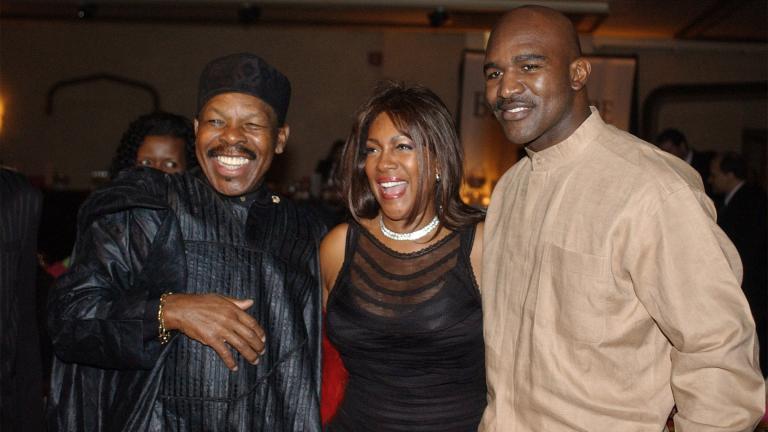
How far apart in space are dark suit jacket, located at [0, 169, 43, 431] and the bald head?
5.02 ft

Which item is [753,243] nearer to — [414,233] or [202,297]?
[414,233]

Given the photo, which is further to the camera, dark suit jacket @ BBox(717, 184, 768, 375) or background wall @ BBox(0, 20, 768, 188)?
background wall @ BBox(0, 20, 768, 188)

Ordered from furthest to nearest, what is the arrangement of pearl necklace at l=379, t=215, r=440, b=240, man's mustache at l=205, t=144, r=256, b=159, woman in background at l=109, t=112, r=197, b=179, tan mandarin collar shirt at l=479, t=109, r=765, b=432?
woman in background at l=109, t=112, r=197, b=179
pearl necklace at l=379, t=215, r=440, b=240
man's mustache at l=205, t=144, r=256, b=159
tan mandarin collar shirt at l=479, t=109, r=765, b=432

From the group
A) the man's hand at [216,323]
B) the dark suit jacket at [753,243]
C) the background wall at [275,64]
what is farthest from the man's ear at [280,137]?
the background wall at [275,64]

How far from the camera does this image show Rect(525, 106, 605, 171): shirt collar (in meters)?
1.64

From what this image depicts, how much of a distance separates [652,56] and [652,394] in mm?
8678

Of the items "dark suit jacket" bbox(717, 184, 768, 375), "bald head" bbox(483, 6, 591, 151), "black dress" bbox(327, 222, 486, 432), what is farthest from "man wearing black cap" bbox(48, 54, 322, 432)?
"dark suit jacket" bbox(717, 184, 768, 375)

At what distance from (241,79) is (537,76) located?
869mm

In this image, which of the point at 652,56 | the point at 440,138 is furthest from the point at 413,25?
the point at 440,138

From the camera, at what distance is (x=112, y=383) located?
182 cm

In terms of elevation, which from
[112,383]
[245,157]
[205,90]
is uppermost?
[205,90]

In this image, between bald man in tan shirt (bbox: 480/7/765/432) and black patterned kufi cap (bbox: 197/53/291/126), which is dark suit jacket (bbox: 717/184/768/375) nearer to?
bald man in tan shirt (bbox: 480/7/765/432)

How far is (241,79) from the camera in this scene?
1985 mm

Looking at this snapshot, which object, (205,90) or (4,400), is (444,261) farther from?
(4,400)
